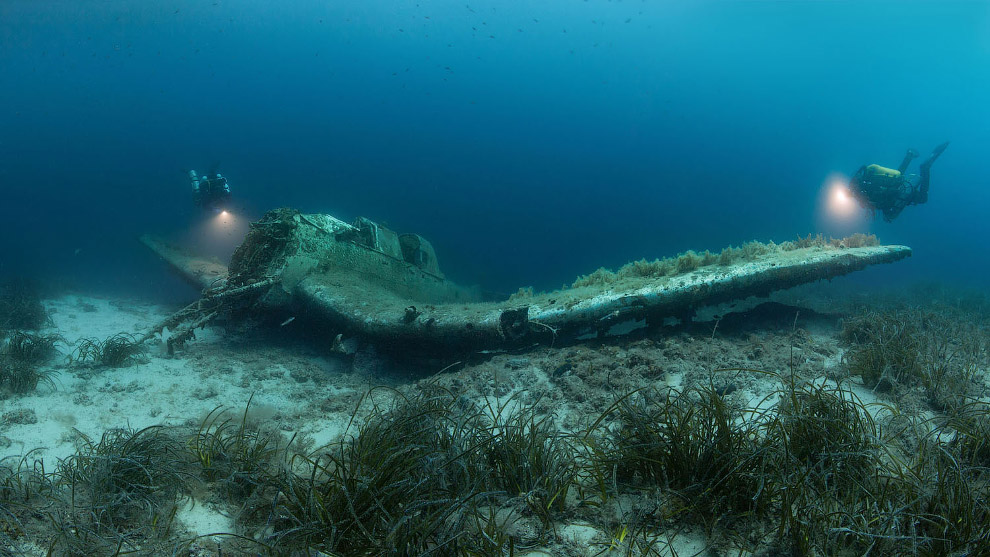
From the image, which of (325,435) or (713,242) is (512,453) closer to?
(325,435)

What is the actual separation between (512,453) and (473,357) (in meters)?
3.31

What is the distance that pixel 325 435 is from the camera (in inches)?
157

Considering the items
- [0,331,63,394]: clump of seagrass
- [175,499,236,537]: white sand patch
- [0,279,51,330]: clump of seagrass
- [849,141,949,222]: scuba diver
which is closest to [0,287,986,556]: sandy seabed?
[175,499,236,537]: white sand patch

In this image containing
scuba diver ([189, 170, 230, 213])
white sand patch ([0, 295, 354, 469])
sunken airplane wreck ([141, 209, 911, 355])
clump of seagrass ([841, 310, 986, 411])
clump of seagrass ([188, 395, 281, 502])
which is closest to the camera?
clump of seagrass ([188, 395, 281, 502])

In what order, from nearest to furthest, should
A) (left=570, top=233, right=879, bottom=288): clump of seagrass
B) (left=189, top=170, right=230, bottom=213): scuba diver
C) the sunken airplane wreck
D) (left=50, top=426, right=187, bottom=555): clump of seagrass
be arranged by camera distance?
(left=50, top=426, right=187, bottom=555): clump of seagrass, the sunken airplane wreck, (left=570, top=233, right=879, bottom=288): clump of seagrass, (left=189, top=170, right=230, bottom=213): scuba diver

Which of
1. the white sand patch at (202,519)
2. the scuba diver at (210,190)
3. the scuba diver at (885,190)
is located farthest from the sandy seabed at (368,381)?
the scuba diver at (885,190)

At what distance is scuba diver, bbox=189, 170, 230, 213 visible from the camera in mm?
14562

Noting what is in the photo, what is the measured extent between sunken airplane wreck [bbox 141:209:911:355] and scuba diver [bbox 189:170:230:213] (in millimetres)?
9079

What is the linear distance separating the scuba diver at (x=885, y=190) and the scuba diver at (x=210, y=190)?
23.2 m

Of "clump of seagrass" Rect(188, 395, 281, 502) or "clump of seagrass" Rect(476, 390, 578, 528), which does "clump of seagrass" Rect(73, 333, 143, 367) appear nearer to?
"clump of seagrass" Rect(188, 395, 281, 502)

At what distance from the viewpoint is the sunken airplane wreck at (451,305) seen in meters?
5.49

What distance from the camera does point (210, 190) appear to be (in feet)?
48.2

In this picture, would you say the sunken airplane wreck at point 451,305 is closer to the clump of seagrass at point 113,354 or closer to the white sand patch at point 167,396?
the clump of seagrass at point 113,354

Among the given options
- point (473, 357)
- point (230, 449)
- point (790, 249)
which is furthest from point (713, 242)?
point (230, 449)
